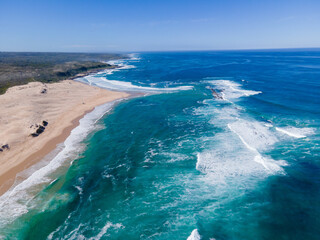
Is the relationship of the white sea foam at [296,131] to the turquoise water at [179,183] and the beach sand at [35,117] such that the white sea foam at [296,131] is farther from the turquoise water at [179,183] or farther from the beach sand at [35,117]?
the beach sand at [35,117]

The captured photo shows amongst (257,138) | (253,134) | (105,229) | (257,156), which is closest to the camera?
(105,229)

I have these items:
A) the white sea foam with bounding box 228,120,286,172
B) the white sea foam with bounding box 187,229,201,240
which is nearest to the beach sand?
the white sea foam with bounding box 187,229,201,240

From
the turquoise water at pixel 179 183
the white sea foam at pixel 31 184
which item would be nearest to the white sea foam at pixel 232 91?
the turquoise water at pixel 179 183

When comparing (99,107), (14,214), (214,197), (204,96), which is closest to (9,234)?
(14,214)

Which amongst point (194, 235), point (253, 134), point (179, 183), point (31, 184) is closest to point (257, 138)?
point (253, 134)

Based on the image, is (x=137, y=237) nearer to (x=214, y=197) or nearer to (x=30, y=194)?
(x=214, y=197)

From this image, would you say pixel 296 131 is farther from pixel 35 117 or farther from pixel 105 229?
pixel 35 117
